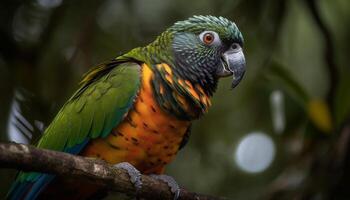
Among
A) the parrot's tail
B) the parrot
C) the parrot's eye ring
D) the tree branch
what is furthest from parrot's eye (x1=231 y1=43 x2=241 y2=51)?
the parrot's tail

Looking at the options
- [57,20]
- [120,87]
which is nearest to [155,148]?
[120,87]

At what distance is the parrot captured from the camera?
11.3 feet

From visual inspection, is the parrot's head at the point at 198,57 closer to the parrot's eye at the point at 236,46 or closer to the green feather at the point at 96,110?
the parrot's eye at the point at 236,46

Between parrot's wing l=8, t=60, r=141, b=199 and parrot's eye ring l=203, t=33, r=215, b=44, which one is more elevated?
parrot's eye ring l=203, t=33, r=215, b=44

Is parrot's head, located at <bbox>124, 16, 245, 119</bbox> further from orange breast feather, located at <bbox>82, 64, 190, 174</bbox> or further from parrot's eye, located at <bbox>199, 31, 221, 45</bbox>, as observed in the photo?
orange breast feather, located at <bbox>82, 64, 190, 174</bbox>

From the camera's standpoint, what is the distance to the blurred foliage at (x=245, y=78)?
174 inches

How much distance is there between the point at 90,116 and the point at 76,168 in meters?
1.05

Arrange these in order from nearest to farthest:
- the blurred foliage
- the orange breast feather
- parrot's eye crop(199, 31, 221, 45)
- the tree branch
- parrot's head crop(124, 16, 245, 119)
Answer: the tree branch, the orange breast feather, parrot's head crop(124, 16, 245, 119), parrot's eye crop(199, 31, 221, 45), the blurred foliage

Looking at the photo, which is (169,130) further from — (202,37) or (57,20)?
(57,20)

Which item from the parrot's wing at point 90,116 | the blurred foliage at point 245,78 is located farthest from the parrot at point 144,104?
the blurred foliage at point 245,78

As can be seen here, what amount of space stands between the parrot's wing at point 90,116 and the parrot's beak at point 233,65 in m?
0.54

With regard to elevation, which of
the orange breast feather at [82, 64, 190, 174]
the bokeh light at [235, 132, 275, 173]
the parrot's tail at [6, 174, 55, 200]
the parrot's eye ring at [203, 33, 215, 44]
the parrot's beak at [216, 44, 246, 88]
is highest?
the parrot's eye ring at [203, 33, 215, 44]

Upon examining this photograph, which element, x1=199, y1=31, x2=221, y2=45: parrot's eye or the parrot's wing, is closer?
the parrot's wing

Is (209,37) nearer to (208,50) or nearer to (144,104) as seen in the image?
(208,50)
